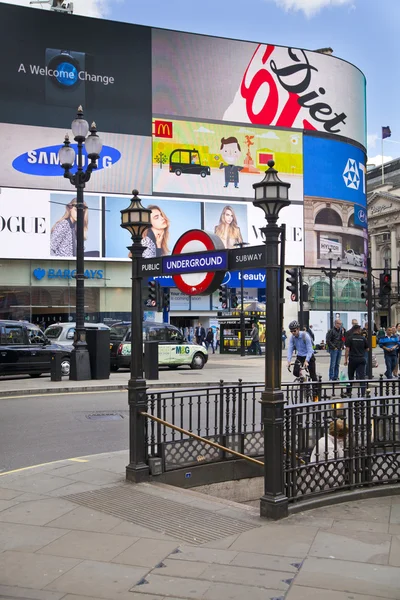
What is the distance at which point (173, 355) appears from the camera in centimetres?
2647

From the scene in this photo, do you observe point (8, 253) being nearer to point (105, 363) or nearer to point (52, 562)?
point (105, 363)

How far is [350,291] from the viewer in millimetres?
60938

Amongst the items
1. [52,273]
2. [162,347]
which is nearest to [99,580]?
[162,347]

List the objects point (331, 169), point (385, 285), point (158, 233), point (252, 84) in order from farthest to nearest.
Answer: point (331, 169) < point (252, 84) < point (158, 233) < point (385, 285)

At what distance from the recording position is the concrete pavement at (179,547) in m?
4.79

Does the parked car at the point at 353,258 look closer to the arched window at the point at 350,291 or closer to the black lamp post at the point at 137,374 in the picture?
the arched window at the point at 350,291

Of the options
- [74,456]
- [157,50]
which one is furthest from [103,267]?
[74,456]

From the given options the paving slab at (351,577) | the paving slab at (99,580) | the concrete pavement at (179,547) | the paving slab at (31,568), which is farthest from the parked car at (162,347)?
the paving slab at (351,577)

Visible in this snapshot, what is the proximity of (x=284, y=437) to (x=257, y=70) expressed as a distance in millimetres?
51976

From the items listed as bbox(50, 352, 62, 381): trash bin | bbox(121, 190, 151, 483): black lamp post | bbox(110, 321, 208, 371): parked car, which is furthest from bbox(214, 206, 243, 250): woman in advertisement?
bbox(121, 190, 151, 483): black lamp post

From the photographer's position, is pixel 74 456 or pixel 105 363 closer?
pixel 74 456

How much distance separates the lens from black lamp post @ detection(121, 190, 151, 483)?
7.99 meters

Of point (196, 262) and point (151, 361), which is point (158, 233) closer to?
point (151, 361)

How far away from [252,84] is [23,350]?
39.2 meters
